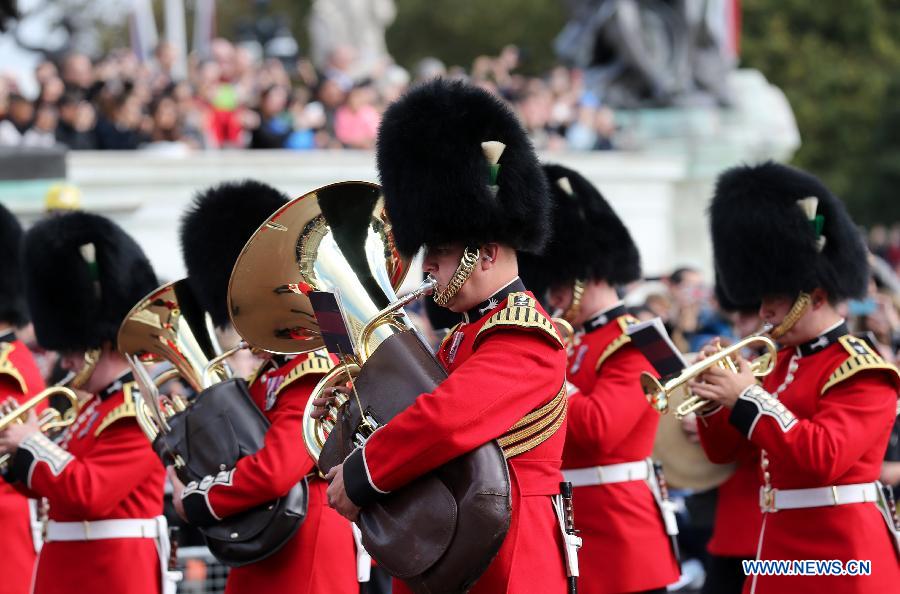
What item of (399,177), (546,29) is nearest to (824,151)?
(546,29)

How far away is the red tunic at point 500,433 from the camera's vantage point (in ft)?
12.4

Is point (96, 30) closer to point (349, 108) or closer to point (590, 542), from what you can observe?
point (349, 108)

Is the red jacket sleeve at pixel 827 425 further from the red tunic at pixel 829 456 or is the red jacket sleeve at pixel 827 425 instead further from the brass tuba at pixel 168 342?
the brass tuba at pixel 168 342

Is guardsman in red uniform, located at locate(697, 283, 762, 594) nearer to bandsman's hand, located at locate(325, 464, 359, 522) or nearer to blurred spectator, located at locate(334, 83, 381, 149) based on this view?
bandsman's hand, located at locate(325, 464, 359, 522)

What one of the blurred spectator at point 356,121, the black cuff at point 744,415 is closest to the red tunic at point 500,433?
the black cuff at point 744,415

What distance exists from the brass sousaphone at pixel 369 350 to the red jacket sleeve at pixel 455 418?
2.2 inches

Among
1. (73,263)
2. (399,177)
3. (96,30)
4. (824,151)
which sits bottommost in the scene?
(824,151)

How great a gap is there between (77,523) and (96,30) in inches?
1111

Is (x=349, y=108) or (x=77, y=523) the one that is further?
(x=349, y=108)

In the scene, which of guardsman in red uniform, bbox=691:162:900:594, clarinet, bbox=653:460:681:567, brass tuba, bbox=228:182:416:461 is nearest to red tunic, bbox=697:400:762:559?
clarinet, bbox=653:460:681:567


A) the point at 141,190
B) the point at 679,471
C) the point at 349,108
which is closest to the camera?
the point at 679,471

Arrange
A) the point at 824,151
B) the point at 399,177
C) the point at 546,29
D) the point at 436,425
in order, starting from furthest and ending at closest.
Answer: the point at 546,29 < the point at 824,151 < the point at 399,177 < the point at 436,425

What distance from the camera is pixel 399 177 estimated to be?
418cm

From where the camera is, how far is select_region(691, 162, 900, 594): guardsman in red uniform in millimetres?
4773
